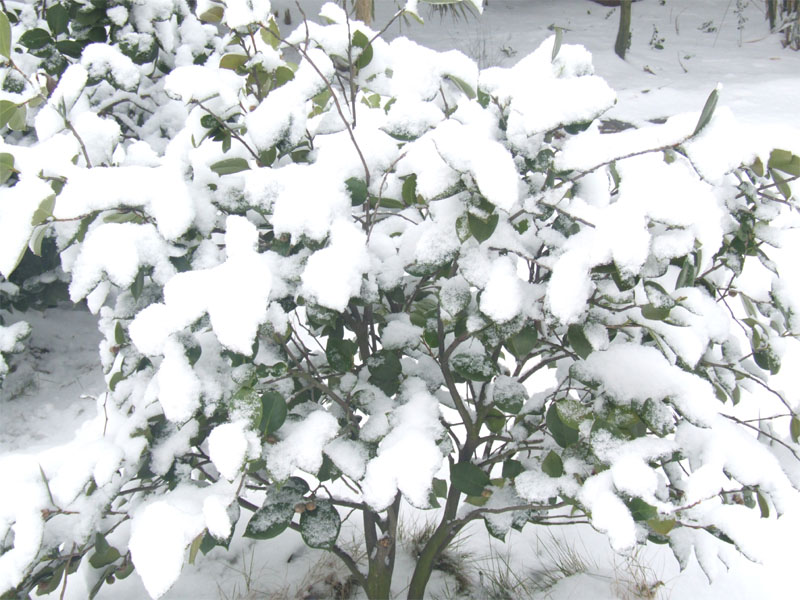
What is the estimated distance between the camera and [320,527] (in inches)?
41.7

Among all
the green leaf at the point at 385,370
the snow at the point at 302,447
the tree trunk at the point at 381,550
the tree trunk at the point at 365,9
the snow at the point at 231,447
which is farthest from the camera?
the tree trunk at the point at 365,9

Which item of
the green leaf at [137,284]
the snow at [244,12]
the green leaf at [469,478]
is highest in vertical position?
the snow at [244,12]

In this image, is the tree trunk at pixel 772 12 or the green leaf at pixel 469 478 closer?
the green leaf at pixel 469 478

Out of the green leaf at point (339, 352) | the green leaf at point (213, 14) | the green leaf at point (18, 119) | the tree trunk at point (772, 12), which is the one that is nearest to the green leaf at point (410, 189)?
the green leaf at point (339, 352)

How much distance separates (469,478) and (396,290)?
0.34 metres

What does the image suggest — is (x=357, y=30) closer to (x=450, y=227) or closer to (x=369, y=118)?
(x=369, y=118)

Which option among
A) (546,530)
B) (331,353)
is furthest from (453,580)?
(331,353)

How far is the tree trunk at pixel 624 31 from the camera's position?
254 inches

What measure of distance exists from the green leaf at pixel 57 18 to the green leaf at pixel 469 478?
1.61 meters

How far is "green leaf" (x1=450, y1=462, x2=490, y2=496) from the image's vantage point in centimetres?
109

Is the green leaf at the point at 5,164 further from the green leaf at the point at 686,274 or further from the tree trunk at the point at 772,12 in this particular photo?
the tree trunk at the point at 772,12

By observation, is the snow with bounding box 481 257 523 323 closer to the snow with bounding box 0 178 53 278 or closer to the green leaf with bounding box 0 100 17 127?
the snow with bounding box 0 178 53 278

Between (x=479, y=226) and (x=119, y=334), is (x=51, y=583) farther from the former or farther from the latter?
(x=479, y=226)

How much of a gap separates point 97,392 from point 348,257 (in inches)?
80.1
